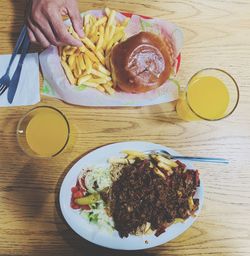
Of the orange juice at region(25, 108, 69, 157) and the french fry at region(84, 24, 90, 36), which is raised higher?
the french fry at region(84, 24, 90, 36)

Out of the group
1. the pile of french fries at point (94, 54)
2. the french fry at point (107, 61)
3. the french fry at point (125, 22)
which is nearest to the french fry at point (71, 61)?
the pile of french fries at point (94, 54)

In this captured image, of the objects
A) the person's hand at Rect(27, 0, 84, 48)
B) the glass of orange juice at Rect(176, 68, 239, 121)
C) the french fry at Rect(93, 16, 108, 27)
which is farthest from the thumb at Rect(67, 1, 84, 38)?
the glass of orange juice at Rect(176, 68, 239, 121)

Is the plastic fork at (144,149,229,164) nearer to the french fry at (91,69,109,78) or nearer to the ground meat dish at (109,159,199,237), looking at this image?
the ground meat dish at (109,159,199,237)

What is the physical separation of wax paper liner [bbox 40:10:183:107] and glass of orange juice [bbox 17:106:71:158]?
7 centimetres

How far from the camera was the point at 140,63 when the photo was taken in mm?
1442

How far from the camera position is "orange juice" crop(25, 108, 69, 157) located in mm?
1456

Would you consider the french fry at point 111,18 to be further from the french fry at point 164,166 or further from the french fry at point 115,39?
the french fry at point 164,166

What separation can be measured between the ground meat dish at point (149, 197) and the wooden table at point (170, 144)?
81 millimetres

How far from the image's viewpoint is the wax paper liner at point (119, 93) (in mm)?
1480

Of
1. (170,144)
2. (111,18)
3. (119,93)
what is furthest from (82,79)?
(170,144)

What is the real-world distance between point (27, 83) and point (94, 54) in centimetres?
25

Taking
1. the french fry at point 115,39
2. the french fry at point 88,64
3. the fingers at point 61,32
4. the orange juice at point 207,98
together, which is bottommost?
the orange juice at point 207,98

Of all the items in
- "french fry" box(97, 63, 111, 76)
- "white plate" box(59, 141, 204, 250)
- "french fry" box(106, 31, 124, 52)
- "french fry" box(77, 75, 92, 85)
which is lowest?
"white plate" box(59, 141, 204, 250)

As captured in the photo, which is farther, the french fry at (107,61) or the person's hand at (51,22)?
→ the french fry at (107,61)
